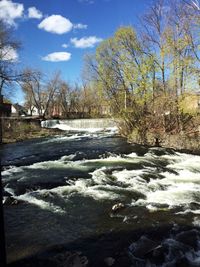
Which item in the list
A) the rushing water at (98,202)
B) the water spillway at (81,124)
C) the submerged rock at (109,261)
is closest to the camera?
the submerged rock at (109,261)

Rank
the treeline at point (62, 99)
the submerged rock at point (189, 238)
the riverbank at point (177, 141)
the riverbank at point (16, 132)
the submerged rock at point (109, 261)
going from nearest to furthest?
the submerged rock at point (109, 261), the submerged rock at point (189, 238), the riverbank at point (177, 141), the riverbank at point (16, 132), the treeline at point (62, 99)

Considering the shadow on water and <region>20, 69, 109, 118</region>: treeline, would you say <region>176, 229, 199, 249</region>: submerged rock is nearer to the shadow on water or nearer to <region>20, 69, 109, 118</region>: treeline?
the shadow on water

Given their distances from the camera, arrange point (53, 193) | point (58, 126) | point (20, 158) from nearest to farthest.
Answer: point (53, 193) → point (20, 158) → point (58, 126)

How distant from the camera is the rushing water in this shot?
23.9ft

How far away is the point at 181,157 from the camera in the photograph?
18.4 metres

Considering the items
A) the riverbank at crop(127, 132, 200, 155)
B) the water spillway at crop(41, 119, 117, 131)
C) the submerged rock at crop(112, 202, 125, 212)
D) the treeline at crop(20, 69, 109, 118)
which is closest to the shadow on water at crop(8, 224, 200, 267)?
the submerged rock at crop(112, 202, 125, 212)

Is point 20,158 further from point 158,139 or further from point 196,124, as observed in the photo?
point 196,124

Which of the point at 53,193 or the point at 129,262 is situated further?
the point at 53,193

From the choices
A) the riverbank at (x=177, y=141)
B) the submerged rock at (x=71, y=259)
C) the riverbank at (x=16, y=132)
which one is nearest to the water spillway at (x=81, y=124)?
the riverbank at (x=16, y=132)

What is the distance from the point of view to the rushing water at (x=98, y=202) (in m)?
7.27

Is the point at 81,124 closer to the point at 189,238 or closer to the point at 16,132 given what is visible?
the point at 16,132

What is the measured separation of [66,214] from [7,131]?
24.5 m

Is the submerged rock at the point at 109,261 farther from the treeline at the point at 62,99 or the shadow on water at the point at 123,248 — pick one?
the treeline at the point at 62,99

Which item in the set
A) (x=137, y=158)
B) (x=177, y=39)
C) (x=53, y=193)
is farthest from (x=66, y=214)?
(x=177, y=39)
